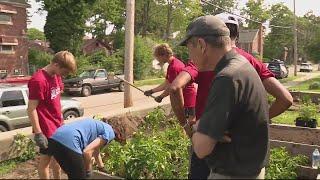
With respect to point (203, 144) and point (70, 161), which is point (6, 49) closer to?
point (70, 161)

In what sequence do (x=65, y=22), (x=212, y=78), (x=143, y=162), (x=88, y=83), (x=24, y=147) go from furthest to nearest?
1. (x=65, y=22)
2. (x=88, y=83)
3. (x=24, y=147)
4. (x=143, y=162)
5. (x=212, y=78)

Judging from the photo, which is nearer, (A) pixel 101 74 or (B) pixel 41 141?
(B) pixel 41 141

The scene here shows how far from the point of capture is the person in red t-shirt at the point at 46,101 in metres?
4.38

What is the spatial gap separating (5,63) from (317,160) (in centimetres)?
3223

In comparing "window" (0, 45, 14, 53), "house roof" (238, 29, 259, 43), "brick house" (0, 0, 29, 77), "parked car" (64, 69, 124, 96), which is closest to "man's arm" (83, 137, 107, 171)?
"parked car" (64, 69, 124, 96)

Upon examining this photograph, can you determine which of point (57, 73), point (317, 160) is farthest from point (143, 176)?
point (317, 160)

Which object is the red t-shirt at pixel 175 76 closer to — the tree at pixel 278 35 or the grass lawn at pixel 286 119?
the grass lawn at pixel 286 119

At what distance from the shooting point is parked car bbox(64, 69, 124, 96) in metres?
24.2

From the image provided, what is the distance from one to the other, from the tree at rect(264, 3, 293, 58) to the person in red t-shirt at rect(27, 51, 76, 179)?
84.6m

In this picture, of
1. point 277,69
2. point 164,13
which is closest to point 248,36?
point 164,13

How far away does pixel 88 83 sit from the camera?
24.8 meters

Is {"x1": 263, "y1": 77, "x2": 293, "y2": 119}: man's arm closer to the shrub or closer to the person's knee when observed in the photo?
the person's knee

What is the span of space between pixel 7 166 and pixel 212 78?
387 cm

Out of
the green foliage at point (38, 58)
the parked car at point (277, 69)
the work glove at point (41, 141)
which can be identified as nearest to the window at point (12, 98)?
the work glove at point (41, 141)
